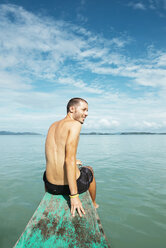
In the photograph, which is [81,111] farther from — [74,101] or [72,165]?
[72,165]

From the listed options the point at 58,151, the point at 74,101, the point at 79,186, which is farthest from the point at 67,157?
the point at 74,101

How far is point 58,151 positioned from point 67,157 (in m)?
0.32

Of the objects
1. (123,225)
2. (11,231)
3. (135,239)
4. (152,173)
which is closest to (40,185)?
(11,231)

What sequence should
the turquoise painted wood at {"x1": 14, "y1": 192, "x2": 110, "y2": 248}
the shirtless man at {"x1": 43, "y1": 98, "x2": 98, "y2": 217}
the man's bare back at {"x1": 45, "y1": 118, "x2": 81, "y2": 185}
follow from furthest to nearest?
the man's bare back at {"x1": 45, "y1": 118, "x2": 81, "y2": 185} → the shirtless man at {"x1": 43, "y1": 98, "x2": 98, "y2": 217} → the turquoise painted wood at {"x1": 14, "y1": 192, "x2": 110, "y2": 248}

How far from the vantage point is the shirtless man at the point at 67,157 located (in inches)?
108

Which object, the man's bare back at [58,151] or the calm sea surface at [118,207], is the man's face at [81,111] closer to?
the man's bare back at [58,151]

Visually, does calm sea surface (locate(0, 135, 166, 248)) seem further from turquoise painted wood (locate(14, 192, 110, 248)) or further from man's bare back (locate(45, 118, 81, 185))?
man's bare back (locate(45, 118, 81, 185))

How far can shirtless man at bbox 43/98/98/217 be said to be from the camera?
2742 mm

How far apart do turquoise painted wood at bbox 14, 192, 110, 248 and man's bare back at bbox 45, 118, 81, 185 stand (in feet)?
1.66

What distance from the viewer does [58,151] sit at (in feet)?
9.85

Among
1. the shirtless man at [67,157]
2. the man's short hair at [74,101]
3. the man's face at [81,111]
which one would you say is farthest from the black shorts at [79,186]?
the man's short hair at [74,101]

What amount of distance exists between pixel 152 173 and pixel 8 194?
7710 millimetres

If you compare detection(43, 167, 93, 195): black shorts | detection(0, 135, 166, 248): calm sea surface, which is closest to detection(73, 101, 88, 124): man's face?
detection(43, 167, 93, 195): black shorts

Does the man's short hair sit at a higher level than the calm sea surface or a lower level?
higher
